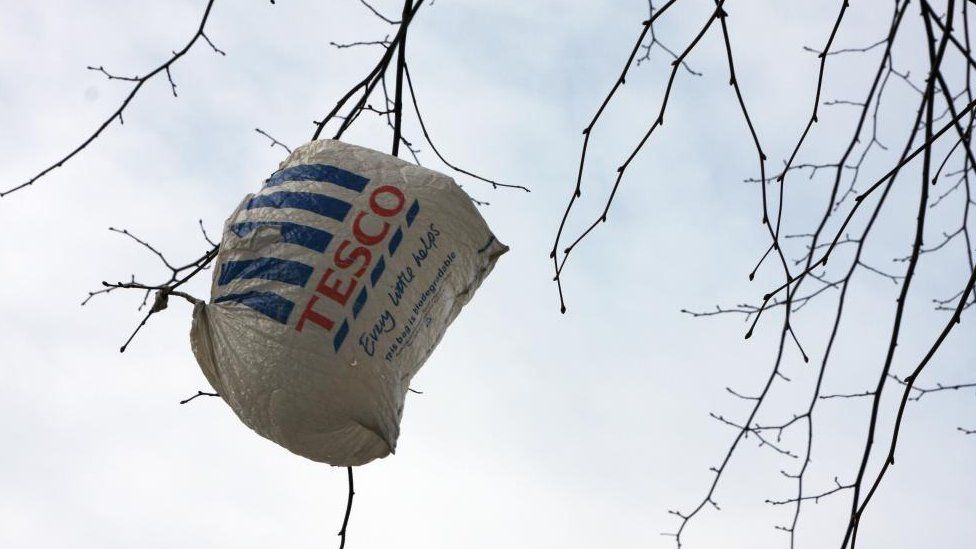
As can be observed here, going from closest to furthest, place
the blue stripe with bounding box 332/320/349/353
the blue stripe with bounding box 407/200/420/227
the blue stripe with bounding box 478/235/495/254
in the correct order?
1. the blue stripe with bounding box 332/320/349/353
2. the blue stripe with bounding box 407/200/420/227
3. the blue stripe with bounding box 478/235/495/254

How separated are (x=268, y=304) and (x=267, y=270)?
61 millimetres

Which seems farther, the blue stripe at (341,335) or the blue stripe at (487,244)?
the blue stripe at (487,244)

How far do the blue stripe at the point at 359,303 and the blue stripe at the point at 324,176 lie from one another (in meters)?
0.20

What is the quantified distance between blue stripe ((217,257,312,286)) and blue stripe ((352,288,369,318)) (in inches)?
3.3

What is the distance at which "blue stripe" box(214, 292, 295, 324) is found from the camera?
1797 mm

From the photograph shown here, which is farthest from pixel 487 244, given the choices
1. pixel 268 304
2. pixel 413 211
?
pixel 268 304

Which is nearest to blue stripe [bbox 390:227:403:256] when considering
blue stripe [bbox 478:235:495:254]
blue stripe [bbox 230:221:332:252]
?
blue stripe [bbox 230:221:332:252]

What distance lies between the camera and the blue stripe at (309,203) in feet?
6.13

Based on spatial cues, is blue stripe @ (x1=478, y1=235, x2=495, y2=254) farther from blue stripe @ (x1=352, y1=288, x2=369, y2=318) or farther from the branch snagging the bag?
blue stripe @ (x1=352, y1=288, x2=369, y2=318)

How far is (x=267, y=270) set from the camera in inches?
72.5

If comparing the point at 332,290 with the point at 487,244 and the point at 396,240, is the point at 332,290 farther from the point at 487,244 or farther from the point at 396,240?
the point at 487,244

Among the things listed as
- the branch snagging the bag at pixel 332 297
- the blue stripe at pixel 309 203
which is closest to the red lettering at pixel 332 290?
the branch snagging the bag at pixel 332 297

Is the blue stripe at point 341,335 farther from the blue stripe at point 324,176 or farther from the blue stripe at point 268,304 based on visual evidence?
the blue stripe at point 324,176

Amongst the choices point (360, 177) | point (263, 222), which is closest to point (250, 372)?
point (263, 222)
